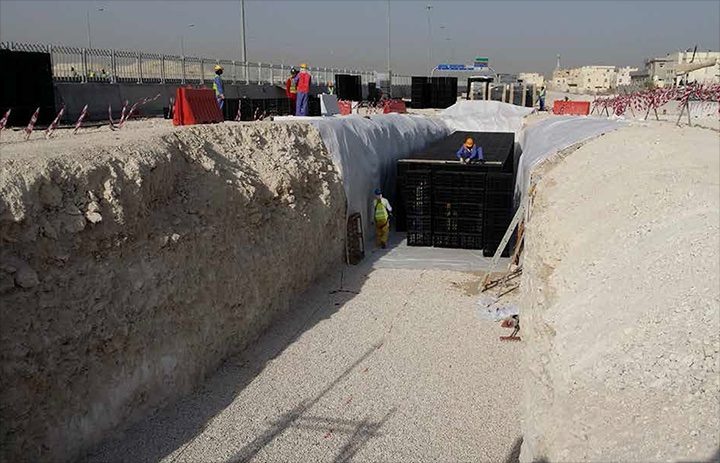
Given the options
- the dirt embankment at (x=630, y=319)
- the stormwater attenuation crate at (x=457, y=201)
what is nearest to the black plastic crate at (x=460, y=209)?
the stormwater attenuation crate at (x=457, y=201)

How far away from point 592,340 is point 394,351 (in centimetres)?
430

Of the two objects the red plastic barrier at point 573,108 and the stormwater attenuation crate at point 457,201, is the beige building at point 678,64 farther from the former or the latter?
the stormwater attenuation crate at point 457,201

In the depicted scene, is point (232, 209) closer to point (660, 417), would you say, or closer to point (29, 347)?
point (29, 347)

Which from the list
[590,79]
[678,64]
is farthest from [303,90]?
[590,79]

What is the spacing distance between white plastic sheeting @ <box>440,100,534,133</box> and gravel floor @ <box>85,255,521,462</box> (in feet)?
54.6

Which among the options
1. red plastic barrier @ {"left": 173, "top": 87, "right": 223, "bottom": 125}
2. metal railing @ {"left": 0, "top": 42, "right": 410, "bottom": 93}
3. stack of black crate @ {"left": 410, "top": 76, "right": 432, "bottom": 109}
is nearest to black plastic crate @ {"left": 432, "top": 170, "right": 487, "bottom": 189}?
red plastic barrier @ {"left": 173, "top": 87, "right": 223, "bottom": 125}

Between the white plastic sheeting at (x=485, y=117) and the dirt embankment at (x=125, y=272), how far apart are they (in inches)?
657

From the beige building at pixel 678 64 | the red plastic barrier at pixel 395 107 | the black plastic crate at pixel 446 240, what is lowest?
the black plastic crate at pixel 446 240

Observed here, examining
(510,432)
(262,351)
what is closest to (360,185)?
(262,351)

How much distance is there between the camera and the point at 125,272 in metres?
7.16

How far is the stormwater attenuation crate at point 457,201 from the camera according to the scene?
523 inches

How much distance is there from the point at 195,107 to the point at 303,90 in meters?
3.86

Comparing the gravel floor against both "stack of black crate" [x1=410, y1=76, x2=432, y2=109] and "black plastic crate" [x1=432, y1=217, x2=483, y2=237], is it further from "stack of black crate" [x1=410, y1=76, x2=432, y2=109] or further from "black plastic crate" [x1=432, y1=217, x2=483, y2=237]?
"stack of black crate" [x1=410, y1=76, x2=432, y2=109]

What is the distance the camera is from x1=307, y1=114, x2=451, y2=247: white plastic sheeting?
13.5 m
